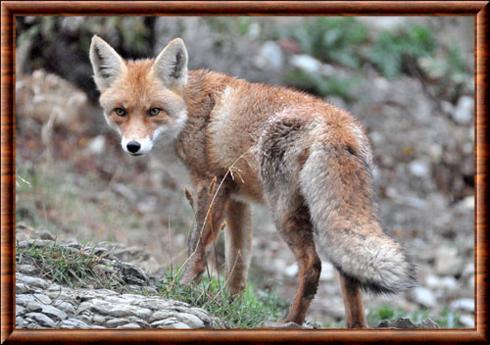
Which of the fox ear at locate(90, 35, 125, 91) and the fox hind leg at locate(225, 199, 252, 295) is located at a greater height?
the fox ear at locate(90, 35, 125, 91)

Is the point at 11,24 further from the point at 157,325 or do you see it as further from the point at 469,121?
the point at 469,121

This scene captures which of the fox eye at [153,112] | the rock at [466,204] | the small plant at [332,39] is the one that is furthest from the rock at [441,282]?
the fox eye at [153,112]

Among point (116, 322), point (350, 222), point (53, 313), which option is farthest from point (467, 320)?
point (53, 313)

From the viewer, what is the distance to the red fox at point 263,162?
452 centimetres

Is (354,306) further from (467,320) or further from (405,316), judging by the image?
(467,320)

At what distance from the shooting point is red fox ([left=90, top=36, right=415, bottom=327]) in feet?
14.8

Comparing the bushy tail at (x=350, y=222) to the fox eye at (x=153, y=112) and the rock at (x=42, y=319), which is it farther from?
the rock at (x=42, y=319)

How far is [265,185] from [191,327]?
1.26 metres

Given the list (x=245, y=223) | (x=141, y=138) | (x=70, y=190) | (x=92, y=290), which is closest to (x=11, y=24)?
(x=141, y=138)

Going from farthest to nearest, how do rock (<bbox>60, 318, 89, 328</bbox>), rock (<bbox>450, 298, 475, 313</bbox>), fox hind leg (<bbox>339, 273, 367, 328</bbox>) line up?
rock (<bbox>450, 298, 475, 313</bbox>), fox hind leg (<bbox>339, 273, 367, 328</bbox>), rock (<bbox>60, 318, 89, 328</bbox>)

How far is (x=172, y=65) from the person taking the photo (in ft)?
19.0

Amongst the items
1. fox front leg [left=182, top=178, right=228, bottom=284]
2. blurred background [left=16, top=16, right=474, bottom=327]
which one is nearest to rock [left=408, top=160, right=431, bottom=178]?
blurred background [left=16, top=16, right=474, bottom=327]

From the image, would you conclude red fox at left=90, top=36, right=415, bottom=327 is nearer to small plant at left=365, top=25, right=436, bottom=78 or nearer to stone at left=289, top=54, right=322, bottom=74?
stone at left=289, top=54, right=322, bottom=74

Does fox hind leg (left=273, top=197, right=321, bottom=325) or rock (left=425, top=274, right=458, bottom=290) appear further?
rock (left=425, top=274, right=458, bottom=290)
